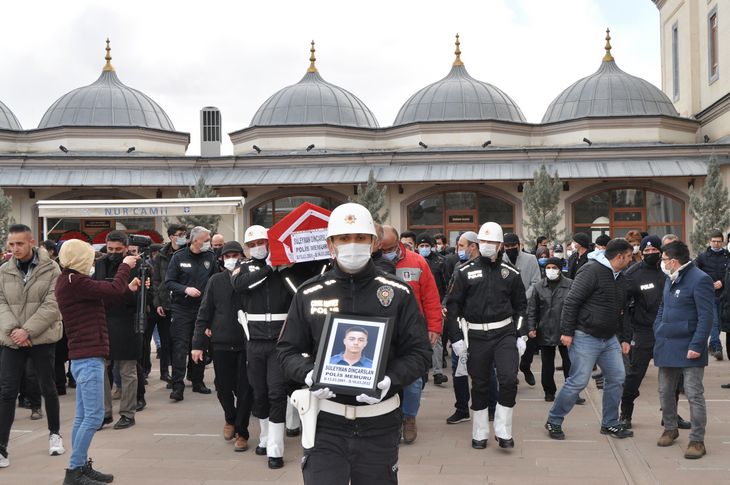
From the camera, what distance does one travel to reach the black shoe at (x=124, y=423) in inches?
346

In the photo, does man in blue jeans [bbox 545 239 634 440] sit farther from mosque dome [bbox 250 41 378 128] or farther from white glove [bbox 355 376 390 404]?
mosque dome [bbox 250 41 378 128]

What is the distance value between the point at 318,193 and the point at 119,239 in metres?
23.8

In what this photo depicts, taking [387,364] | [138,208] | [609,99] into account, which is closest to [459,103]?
[609,99]

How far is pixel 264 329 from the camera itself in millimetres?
7441

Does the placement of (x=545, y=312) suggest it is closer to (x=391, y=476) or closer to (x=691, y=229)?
(x=391, y=476)

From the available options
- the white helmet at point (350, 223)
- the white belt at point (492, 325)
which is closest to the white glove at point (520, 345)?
the white belt at point (492, 325)

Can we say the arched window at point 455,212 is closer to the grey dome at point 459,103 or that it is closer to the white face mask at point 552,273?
the grey dome at point 459,103

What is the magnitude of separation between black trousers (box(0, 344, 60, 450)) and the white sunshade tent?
1026cm

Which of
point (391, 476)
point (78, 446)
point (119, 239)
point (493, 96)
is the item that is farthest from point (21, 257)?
point (493, 96)

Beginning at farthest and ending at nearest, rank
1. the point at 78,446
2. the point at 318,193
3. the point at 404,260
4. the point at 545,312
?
the point at 318,193, the point at 545,312, the point at 404,260, the point at 78,446

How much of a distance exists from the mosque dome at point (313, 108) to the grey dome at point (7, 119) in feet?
36.6

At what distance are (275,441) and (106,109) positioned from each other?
3086 cm

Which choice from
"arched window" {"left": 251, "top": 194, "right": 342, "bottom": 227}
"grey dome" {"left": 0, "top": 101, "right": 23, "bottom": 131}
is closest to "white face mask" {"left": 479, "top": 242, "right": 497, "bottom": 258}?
"arched window" {"left": 251, "top": 194, "right": 342, "bottom": 227}

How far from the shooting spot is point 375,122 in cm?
3772
